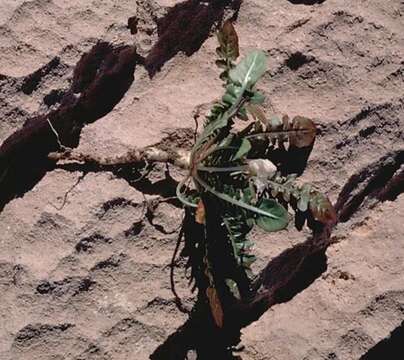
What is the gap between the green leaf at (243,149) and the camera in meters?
3.03

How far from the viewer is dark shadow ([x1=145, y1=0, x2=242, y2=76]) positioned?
10.8 feet

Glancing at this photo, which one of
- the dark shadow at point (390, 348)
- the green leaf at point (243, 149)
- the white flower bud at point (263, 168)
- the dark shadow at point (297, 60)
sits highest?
the dark shadow at point (297, 60)

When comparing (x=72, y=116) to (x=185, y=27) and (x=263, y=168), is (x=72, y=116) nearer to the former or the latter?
(x=185, y=27)

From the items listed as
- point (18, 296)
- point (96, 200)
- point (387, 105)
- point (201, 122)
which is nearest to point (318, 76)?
point (387, 105)

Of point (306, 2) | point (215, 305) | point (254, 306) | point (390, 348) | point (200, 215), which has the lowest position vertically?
point (390, 348)

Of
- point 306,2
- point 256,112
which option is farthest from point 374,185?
point 306,2

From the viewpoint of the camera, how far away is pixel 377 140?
11.0 ft

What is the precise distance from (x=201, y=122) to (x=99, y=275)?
2.45 feet

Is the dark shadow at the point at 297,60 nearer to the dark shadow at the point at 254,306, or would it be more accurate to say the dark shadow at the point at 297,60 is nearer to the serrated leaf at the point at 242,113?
the serrated leaf at the point at 242,113

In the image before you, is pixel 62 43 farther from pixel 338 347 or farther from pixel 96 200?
pixel 338 347

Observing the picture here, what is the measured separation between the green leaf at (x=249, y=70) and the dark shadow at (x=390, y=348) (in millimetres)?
1207

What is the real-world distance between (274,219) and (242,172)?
0.80ft

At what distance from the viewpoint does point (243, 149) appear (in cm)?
304

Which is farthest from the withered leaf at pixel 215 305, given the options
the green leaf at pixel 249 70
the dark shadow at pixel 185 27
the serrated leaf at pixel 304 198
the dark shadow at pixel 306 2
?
the dark shadow at pixel 306 2
